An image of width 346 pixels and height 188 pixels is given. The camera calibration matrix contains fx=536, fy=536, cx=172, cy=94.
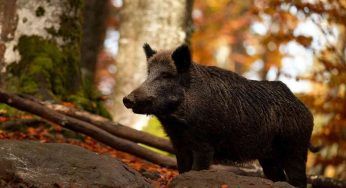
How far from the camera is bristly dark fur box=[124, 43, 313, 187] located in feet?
19.9

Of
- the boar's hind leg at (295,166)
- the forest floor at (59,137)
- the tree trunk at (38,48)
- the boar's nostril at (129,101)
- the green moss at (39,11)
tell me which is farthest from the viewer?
the green moss at (39,11)

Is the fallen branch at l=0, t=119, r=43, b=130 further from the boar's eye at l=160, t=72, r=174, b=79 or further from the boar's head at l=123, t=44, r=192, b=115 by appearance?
the boar's eye at l=160, t=72, r=174, b=79

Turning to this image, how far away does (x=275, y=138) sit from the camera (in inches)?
271

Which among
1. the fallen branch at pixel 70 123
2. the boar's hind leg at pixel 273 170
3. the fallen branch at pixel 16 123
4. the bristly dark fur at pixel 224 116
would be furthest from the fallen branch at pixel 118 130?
the bristly dark fur at pixel 224 116

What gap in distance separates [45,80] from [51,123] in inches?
33.8

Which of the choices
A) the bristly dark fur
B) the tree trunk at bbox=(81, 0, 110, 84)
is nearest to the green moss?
the bristly dark fur

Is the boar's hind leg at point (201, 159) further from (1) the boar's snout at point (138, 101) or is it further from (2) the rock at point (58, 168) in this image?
(2) the rock at point (58, 168)

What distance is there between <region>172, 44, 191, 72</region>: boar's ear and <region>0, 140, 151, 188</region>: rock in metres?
1.56

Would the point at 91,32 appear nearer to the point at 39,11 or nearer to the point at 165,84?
the point at 39,11

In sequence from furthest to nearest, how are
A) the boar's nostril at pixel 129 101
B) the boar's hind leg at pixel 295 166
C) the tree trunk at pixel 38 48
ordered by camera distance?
the tree trunk at pixel 38 48 < the boar's hind leg at pixel 295 166 < the boar's nostril at pixel 129 101

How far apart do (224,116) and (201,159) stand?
62 centimetres

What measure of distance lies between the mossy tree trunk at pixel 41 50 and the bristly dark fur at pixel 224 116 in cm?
304

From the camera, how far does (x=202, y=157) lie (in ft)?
19.7

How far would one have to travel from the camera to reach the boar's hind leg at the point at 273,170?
713 centimetres
